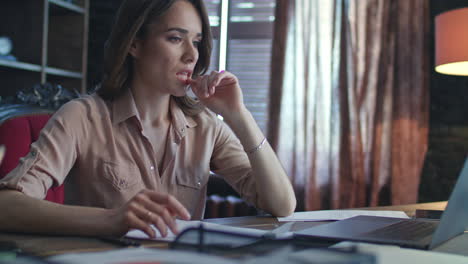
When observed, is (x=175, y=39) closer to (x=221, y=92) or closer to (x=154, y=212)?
(x=221, y=92)

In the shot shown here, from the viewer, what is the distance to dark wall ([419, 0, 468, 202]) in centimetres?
275

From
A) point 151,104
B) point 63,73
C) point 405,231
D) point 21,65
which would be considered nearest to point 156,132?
point 151,104

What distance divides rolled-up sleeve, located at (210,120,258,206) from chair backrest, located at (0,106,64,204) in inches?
18.9

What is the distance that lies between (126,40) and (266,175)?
57 cm

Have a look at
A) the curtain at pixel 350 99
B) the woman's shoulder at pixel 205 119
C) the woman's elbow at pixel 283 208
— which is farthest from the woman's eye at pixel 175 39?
the curtain at pixel 350 99

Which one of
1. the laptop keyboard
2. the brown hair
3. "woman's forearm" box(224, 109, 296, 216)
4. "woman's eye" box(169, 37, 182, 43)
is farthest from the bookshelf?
the laptop keyboard

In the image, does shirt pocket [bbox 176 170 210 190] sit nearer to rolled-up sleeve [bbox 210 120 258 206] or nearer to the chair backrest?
rolled-up sleeve [bbox 210 120 258 206]

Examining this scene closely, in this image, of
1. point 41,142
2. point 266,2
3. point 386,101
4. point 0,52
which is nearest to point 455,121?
point 386,101

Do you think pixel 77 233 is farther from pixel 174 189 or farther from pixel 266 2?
pixel 266 2

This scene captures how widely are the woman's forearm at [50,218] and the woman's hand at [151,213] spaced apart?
1.6 inches

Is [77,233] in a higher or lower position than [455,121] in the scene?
lower

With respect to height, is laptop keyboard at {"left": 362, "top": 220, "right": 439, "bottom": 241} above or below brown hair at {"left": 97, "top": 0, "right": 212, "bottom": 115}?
below

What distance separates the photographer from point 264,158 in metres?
1.28

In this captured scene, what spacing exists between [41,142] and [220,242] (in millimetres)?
699
